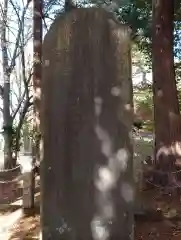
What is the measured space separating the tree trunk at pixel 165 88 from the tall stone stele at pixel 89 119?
5.88 meters

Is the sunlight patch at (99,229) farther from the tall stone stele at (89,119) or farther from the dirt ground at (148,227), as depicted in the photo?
the dirt ground at (148,227)

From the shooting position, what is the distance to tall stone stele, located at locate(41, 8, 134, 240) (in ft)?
6.11

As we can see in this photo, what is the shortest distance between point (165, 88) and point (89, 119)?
19.6ft

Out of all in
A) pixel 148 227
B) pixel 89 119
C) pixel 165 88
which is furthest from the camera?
pixel 165 88

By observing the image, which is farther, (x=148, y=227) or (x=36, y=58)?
(x=36, y=58)

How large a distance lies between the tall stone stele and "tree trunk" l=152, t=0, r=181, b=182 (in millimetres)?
5878

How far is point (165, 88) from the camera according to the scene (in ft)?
24.8

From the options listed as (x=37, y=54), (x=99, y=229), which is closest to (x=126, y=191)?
(x=99, y=229)

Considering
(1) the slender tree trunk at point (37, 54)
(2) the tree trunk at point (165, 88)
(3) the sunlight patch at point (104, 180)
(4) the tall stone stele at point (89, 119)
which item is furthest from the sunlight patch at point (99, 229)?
(1) the slender tree trunk at point (37, 54)

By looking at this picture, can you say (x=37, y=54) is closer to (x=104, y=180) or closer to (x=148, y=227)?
(x=148, y=227)

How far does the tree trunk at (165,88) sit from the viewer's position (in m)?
7.56

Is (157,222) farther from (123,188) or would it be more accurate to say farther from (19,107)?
(19,107)

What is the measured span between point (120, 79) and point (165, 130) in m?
5.98

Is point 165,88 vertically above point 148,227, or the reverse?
point 165,88
